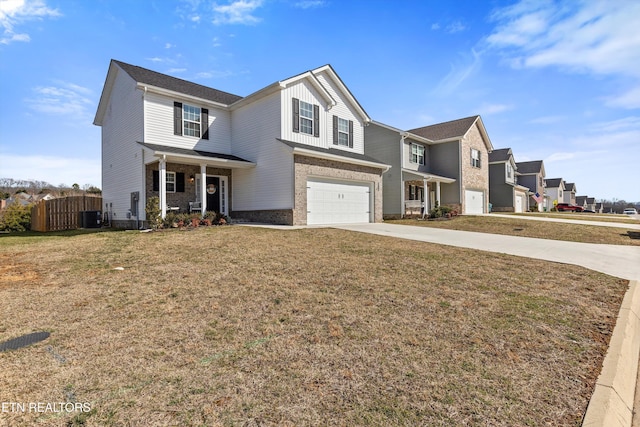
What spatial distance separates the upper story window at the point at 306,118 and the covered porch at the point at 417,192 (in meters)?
8.45

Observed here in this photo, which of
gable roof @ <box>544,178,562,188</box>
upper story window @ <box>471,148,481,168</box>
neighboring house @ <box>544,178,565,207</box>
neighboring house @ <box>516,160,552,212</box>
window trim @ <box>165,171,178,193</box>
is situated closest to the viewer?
window trim @ <box>165,171,178,193</box>

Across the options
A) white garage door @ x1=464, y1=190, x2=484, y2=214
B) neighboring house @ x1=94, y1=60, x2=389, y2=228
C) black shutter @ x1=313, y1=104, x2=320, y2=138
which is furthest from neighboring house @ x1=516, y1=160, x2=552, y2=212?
black shutter @ x1=313, y1=104, x2=320, y2=138

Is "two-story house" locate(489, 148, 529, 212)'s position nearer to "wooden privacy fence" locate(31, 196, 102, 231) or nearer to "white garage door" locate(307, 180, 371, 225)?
"white garage door" locate(307, 180, 371, 225)

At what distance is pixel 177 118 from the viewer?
15.5 metres

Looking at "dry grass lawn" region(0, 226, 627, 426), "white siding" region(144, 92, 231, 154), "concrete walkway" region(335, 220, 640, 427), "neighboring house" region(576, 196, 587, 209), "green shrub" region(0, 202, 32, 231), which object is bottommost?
"concrete walkway" region(335, 220, 640, 427)

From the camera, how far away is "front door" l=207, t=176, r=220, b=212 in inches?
663

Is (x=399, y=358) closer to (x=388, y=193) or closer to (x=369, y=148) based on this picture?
(x=388, y=193)

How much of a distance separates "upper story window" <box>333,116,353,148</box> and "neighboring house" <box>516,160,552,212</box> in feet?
113

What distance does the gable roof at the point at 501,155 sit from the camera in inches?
1308

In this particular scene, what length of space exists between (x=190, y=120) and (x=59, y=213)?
29.0 feet

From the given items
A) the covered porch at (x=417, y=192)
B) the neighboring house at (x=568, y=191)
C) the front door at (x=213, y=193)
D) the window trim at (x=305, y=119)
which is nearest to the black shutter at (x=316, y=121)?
the window trim at (x=305, y=119)

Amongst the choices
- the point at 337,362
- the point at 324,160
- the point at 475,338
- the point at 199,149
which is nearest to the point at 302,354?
the point at 337,362

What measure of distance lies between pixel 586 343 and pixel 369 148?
22.0 m

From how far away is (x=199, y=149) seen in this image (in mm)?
16328
